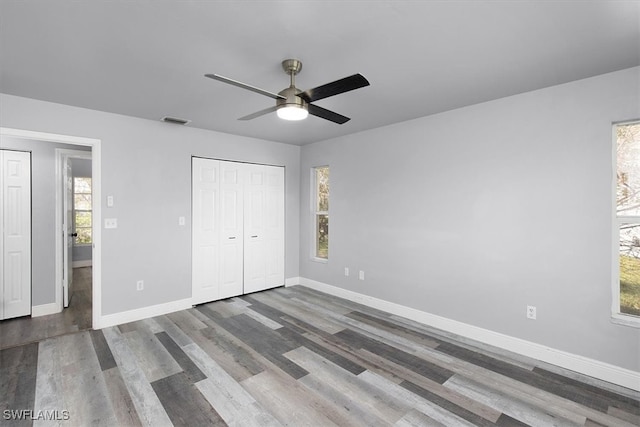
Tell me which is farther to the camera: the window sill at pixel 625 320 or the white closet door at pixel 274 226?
the white closet door at pixel 274 226

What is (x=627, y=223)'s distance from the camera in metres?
2.46

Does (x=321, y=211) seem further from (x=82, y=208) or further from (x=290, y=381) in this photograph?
(x=82, y=208)

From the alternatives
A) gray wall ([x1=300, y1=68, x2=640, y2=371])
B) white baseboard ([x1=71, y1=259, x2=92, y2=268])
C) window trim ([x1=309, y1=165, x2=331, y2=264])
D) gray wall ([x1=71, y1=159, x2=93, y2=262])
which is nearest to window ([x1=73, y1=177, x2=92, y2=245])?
gray wall ([x1=71, y1=159, x2=93, y2=262])

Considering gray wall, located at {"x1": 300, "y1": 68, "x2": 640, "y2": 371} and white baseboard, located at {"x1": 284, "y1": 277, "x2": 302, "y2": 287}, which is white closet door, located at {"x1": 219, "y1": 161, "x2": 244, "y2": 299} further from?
gray wall, located at {"x1": 300, "y1": 68, "x2": 640, "y2": 371}

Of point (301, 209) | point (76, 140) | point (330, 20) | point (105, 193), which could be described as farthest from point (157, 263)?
point (330, 20)

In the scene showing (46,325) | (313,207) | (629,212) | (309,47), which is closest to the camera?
(309,47)

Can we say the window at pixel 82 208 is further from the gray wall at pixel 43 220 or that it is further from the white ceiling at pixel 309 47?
the white ceiling at pixel 309 47

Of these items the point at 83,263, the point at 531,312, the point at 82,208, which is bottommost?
the point at 83,263

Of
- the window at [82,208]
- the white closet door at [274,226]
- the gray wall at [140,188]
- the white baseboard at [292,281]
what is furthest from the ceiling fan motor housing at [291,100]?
the window at [82,208]

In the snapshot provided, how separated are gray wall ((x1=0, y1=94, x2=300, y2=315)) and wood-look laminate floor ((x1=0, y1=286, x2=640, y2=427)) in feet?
2.07

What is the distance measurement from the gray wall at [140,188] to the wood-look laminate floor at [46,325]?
0.49 metres

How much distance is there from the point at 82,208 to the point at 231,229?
4.70m

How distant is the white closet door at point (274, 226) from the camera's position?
507 cm

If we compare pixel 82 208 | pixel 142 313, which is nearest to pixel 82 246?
pixel 82 208
